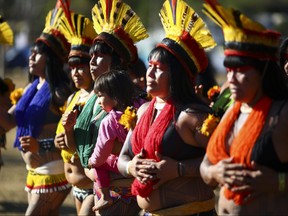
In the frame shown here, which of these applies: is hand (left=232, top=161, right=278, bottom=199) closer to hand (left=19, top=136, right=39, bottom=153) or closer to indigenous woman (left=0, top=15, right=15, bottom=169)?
hand (left=19, top=136, right=39, bottom=153)

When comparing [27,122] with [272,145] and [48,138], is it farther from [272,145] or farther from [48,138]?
[272,145]

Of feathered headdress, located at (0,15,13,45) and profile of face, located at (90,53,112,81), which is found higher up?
feathered headdress, located at (0,15,13,45)

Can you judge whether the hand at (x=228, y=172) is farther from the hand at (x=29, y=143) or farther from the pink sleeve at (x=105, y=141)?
the hand at (x=29, y=143)

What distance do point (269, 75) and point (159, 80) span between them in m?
1.01

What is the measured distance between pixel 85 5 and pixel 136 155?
39.5 metres

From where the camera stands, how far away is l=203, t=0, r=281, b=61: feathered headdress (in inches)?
232

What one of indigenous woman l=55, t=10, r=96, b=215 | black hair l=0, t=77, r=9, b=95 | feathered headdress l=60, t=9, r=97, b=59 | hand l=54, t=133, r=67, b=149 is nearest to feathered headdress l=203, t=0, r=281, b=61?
indigenous woman l=55, t=10, r=96, b=215

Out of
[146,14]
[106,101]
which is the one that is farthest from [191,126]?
[146,14]

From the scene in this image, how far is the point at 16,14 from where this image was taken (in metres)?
51.0

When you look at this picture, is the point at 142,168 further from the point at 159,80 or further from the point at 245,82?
the point at 245,82

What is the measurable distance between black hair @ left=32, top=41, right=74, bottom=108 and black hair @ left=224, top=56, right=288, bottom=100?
12.5ft

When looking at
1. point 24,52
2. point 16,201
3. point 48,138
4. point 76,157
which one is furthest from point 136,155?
point 24,52

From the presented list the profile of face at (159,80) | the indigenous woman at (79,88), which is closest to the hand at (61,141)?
the indigenous woman at (79,88)

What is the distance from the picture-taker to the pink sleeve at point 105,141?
763 cm
